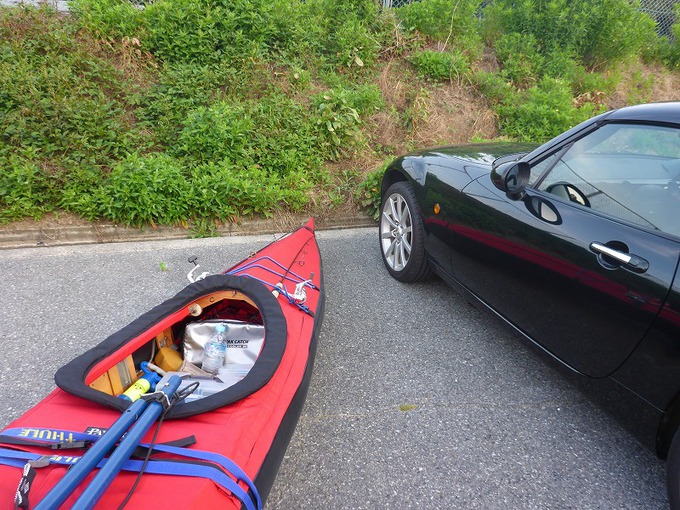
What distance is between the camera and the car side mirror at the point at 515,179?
1926 mm

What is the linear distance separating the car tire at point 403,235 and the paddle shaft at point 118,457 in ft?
6.02

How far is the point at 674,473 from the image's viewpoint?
1284 mm

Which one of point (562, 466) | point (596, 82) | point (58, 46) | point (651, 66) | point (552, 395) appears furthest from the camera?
point (651, 66)

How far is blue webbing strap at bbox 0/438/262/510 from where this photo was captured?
3.70ft

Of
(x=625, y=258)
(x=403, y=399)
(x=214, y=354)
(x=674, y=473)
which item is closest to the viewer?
(x=674, y=473)

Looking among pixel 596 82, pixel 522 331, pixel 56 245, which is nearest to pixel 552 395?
pixel 522 331

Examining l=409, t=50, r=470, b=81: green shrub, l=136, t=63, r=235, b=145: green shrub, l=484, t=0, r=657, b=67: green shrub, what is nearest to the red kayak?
l=136, t=63, r=235, b=145: green shrub

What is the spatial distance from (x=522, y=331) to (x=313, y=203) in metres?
2.59

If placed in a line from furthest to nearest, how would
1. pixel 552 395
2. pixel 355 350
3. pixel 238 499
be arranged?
pixel 355 350 → pixel 552 395 → pixel 238 499

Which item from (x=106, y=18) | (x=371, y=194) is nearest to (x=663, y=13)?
(x=371, y=194)

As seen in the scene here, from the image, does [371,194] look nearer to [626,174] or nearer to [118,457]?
[626,174]

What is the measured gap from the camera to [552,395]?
6.70 ft

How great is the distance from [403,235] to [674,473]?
1.96m

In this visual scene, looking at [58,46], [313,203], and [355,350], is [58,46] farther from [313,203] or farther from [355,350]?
[355,350]
